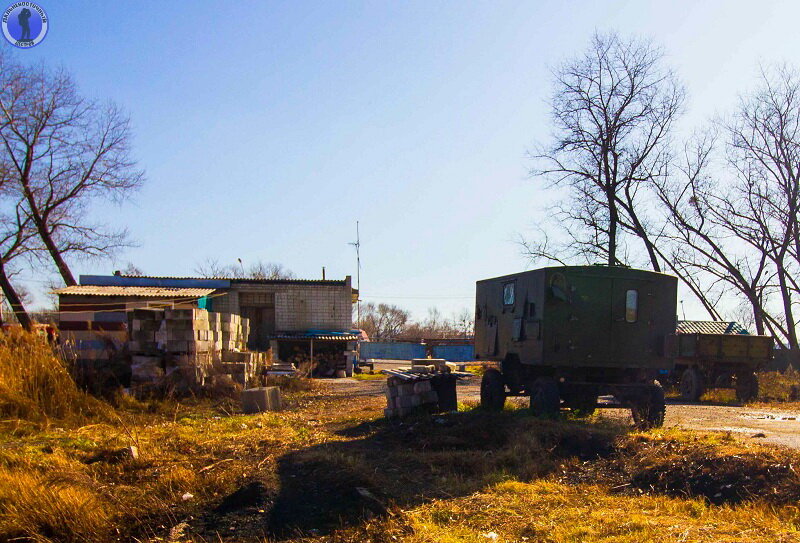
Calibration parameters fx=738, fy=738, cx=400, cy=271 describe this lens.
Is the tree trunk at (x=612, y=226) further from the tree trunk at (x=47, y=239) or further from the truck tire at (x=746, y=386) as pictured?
the tree trunk at (x=47, y=239)

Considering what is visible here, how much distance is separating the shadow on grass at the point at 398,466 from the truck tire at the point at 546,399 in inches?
12.1

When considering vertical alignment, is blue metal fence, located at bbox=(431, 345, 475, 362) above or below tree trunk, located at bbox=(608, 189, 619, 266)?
below

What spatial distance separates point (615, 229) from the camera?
110 ft

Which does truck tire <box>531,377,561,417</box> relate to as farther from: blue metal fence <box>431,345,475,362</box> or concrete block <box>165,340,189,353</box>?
blue metal fence <box>431,345,475,362</box>

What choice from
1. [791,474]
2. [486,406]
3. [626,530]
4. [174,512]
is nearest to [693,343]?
[486,406]

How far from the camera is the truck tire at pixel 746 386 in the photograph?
64.7 feet

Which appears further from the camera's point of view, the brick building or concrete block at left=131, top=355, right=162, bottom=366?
the brick building

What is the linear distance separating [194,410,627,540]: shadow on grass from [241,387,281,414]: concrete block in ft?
9.84

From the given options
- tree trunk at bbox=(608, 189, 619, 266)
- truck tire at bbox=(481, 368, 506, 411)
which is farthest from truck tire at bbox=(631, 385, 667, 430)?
tree trunk at bbox=(608, 189, 619, 266)

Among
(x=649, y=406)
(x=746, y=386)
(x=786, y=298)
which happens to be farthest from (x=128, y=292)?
(x=786, y=298)

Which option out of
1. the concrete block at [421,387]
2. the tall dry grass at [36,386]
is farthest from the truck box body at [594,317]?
the tall dry grass at [36,386]

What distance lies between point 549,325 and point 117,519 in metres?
7.11

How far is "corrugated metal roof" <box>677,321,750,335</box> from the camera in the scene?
80.8 feet

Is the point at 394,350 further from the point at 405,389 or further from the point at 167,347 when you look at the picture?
the point at 405,389
